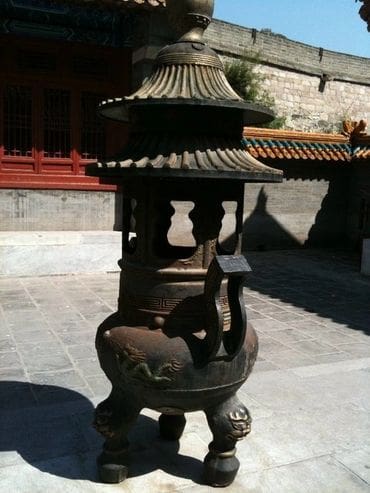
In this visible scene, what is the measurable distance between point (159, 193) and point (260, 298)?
517 cm

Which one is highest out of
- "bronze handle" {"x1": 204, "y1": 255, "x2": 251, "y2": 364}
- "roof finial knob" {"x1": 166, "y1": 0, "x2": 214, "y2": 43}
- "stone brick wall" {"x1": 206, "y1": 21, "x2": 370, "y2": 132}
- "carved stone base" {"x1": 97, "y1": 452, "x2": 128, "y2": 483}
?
"stone brick wall" {"x1": 206, "y1": 21, "x2": 370, "y2": 132}

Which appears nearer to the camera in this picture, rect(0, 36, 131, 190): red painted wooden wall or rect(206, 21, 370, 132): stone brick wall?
rect(0, 36, 131, 190): red painted wooden wall

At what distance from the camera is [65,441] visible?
11.2 feet

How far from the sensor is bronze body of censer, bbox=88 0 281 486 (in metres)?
2.77

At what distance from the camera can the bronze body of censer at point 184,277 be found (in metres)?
2.77

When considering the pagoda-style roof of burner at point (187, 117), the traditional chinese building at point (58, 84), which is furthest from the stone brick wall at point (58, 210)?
the pagoda-style roof of burner at point (187, 117)

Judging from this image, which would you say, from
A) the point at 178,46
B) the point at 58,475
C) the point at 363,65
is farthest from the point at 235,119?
the point at 363,65

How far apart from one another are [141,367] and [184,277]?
552 millimetres


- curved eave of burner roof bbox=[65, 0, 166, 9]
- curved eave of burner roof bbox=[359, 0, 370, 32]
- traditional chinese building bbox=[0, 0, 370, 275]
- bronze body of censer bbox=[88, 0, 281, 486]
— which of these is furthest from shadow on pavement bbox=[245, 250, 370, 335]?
curved eave of burner roof bbox=[65, 0, 166, 9]

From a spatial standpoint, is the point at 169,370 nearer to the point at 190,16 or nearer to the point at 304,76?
the point at 190,16

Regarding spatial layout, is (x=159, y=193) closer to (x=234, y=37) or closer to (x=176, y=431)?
(x=176, y=431)

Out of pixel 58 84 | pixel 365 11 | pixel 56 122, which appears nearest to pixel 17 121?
pixel 56 122

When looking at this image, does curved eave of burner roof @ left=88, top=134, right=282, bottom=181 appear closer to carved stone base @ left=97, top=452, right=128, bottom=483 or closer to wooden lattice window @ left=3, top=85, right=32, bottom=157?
carved stone base @ left=97, top=452, right=128, bottom=483

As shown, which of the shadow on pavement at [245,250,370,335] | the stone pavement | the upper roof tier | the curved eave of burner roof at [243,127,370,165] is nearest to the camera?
the upper roof tier
